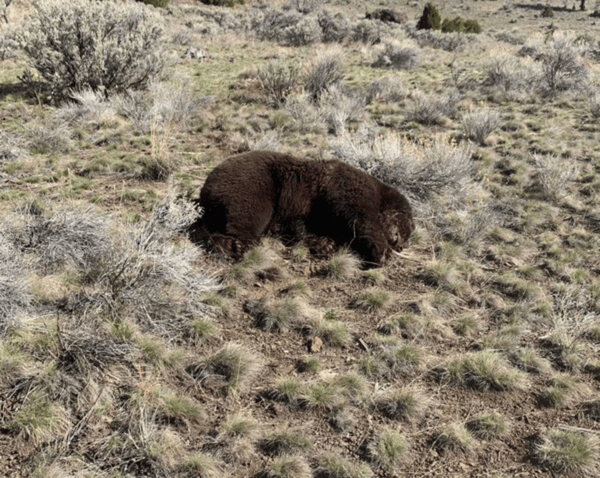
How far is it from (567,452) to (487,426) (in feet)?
1.82

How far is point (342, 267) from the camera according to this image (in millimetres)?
5660

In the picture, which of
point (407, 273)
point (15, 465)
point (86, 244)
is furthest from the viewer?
point (407, 273)

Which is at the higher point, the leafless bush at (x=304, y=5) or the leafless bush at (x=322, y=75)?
the leafless bush at (x=304, y=5)

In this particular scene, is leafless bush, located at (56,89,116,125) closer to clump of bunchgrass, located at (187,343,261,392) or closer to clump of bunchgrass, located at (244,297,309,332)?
clump of bunchgrass, located at (244,297,309,332)

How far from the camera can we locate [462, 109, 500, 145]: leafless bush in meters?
10.1

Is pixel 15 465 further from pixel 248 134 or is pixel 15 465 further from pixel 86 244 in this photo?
pixel 248 134

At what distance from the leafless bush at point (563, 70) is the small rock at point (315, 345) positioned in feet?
40.6

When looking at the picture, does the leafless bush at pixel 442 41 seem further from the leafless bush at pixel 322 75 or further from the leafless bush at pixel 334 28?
the leafless bush at pixel 322 75

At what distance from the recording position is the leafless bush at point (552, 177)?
7934mm

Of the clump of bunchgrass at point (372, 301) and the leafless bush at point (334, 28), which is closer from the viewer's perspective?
the clump of bunchgrass at point (372, 301)

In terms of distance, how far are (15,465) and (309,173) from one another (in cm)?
423

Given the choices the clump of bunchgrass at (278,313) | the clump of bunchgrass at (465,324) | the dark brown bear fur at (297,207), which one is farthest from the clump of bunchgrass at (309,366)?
the dark brown bear fur at (297,207)

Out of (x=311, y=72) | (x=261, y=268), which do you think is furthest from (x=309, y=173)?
(x=311, y=72)

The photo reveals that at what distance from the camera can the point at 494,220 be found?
23.2 ft
